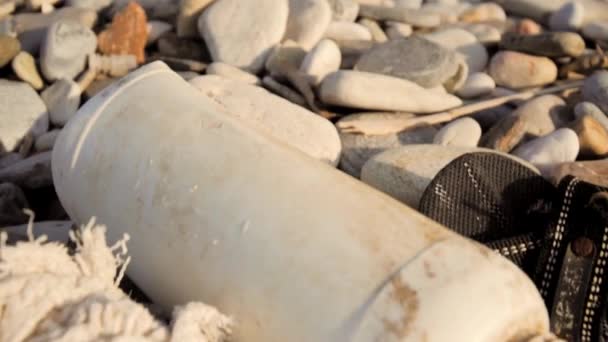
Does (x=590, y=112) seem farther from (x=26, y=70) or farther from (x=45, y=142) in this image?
(x=26, y=70)

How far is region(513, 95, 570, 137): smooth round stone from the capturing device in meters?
3.06

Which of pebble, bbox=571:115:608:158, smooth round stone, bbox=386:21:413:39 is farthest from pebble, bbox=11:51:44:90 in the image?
pebble, bbox=571:115:608:158

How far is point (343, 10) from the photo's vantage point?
4.05 meters

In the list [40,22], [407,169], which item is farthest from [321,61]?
[40,22]

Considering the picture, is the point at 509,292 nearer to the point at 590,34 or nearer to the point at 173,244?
the point at 173,244

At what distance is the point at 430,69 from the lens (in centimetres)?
333

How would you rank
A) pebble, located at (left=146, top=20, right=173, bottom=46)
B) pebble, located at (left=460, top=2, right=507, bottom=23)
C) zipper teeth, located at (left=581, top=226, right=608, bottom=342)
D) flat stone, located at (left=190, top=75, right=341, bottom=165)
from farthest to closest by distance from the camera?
pebble, located at (left=460, top=2, right=507, bottom=23) → pebble, located at (left=146, top=20, right=173, bottom=46) → flat stone, located at (left=190, top=75, right=341, bottom=165) → zipper teeth, located at (left=581, top=226, right=608, bottom=342)

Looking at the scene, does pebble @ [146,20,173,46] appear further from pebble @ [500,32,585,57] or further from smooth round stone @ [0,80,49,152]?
pebble @ [500,32,585,57]

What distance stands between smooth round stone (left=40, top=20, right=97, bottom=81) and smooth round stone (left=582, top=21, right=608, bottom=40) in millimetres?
2616

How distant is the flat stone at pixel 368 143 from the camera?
2738 mm

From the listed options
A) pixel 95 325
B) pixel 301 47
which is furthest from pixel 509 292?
pixel 301 47

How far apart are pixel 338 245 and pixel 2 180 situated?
1.75 meters

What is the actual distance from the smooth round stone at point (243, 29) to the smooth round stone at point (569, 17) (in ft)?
5.75

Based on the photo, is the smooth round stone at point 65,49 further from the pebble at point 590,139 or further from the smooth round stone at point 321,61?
the pebble at point 590,139
